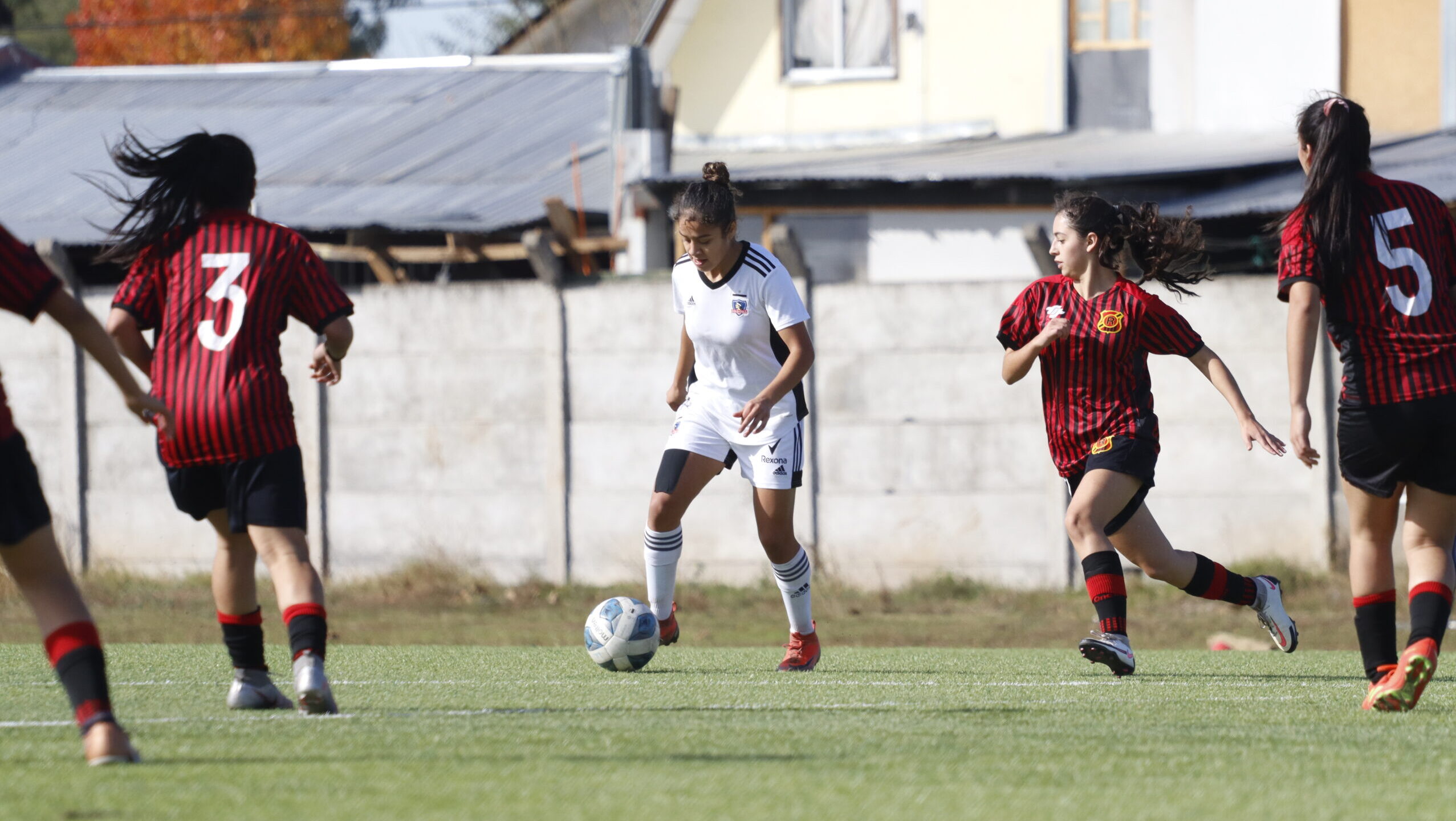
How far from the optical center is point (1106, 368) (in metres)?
6.88

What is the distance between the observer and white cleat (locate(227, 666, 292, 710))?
5.48 m

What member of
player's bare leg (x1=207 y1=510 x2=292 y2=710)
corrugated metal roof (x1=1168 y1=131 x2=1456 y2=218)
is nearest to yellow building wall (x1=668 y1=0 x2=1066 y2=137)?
corrugated metal roof (x1=1168 y1=131 x2=1456 y2=218)

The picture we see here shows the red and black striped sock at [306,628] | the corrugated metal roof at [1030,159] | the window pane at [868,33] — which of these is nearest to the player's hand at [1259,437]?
the red and black striped sock at [306,628]

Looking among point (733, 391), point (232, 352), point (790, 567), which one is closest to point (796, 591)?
point (790, 567)

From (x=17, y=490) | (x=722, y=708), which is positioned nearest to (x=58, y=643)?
(x=17, y=490)

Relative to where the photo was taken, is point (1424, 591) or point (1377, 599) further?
point (1377, 599)

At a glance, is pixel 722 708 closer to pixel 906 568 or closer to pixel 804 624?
pixel 804 624

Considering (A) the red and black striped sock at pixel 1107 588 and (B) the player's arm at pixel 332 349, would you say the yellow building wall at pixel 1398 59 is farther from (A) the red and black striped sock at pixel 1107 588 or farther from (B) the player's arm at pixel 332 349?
(B) the player's arm at pixel 332 349

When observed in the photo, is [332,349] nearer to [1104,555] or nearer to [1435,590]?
[1104,555]

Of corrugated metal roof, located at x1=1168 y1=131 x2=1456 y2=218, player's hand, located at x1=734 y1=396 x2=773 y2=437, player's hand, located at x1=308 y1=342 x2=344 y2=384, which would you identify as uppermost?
corrugated metal roof, located at x1=1168 y1=131 x2=1456 y2=218

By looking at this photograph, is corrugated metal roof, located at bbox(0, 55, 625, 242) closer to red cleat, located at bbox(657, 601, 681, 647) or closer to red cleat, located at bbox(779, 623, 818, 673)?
red cleat, located at bbox(657, 601, 681, 647)

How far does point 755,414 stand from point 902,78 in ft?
38.8

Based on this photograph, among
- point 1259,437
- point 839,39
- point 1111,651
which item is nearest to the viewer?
point 1259,437

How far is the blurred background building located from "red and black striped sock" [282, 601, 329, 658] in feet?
25.0
